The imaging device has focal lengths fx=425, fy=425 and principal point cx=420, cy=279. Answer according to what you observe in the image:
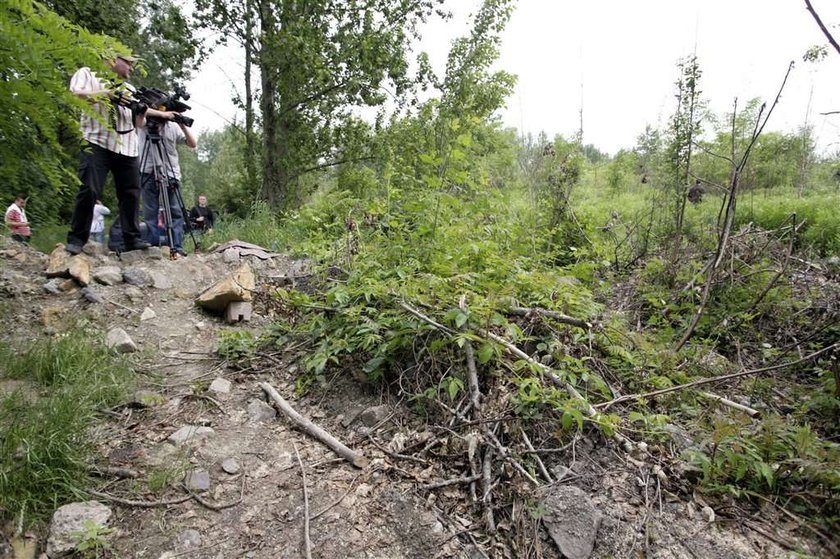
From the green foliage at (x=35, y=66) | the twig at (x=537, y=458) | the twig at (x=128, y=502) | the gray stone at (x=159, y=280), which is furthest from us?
the gray stone at (x=159, y=280)

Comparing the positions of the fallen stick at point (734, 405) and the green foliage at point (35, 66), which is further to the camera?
the fallen stick at point (734, 405)

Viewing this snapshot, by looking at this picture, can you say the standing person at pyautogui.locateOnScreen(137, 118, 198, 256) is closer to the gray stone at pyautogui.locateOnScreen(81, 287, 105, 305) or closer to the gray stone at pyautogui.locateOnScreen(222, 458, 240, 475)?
the gray stone at pyautogui.locateOnScreen(81, 287, 105, 305)

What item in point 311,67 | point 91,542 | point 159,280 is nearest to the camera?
point 91,542

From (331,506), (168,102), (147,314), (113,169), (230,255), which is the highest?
(168,102)

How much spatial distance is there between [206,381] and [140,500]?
3.39ft

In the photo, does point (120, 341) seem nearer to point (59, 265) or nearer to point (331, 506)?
point (59, 265)

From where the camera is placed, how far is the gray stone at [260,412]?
2348 millimetres

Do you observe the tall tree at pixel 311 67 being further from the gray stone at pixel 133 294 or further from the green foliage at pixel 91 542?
the green foliage at pixel 91 542

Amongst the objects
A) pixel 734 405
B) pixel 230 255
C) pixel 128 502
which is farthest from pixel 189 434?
pixel 230 255

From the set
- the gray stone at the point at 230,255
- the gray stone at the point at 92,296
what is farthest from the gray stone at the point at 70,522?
the gray stone at the point at 230,255

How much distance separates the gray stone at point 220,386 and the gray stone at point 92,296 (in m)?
1.45

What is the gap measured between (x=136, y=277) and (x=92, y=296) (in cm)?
45

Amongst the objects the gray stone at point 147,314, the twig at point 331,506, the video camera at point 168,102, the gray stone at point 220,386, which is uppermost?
the video camera at point 168,102

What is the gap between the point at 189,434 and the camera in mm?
2102
